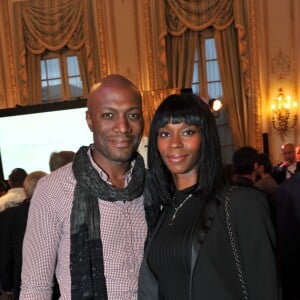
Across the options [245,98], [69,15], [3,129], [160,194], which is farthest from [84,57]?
[160,194]

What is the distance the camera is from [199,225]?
136cm

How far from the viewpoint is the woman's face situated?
4.89ft

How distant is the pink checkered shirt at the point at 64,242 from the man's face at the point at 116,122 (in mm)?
100

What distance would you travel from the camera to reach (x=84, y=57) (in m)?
7.62

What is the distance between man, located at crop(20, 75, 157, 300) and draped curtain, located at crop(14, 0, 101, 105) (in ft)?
20.3

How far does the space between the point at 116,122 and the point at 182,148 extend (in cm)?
26

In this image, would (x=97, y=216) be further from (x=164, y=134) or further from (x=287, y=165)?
(x=287, y=165)

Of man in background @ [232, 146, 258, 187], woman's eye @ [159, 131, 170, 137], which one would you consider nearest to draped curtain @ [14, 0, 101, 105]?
man in background @ [232, 146, 258, 187]

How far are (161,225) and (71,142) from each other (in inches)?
185

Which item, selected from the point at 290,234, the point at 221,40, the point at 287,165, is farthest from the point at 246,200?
the point at 221,40

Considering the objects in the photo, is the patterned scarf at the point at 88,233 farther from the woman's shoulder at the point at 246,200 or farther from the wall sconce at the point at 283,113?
the wall sconce at the point at 283,113

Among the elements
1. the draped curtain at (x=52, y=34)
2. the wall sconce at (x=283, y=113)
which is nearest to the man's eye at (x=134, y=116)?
the wall sconce at (x=283, y=113)

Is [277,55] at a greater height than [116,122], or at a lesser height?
greater

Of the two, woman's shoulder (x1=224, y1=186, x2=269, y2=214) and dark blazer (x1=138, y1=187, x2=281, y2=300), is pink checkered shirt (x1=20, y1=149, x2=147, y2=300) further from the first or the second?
woman's shoulder (x1=224, y1=186, x2=269, y2=214)
